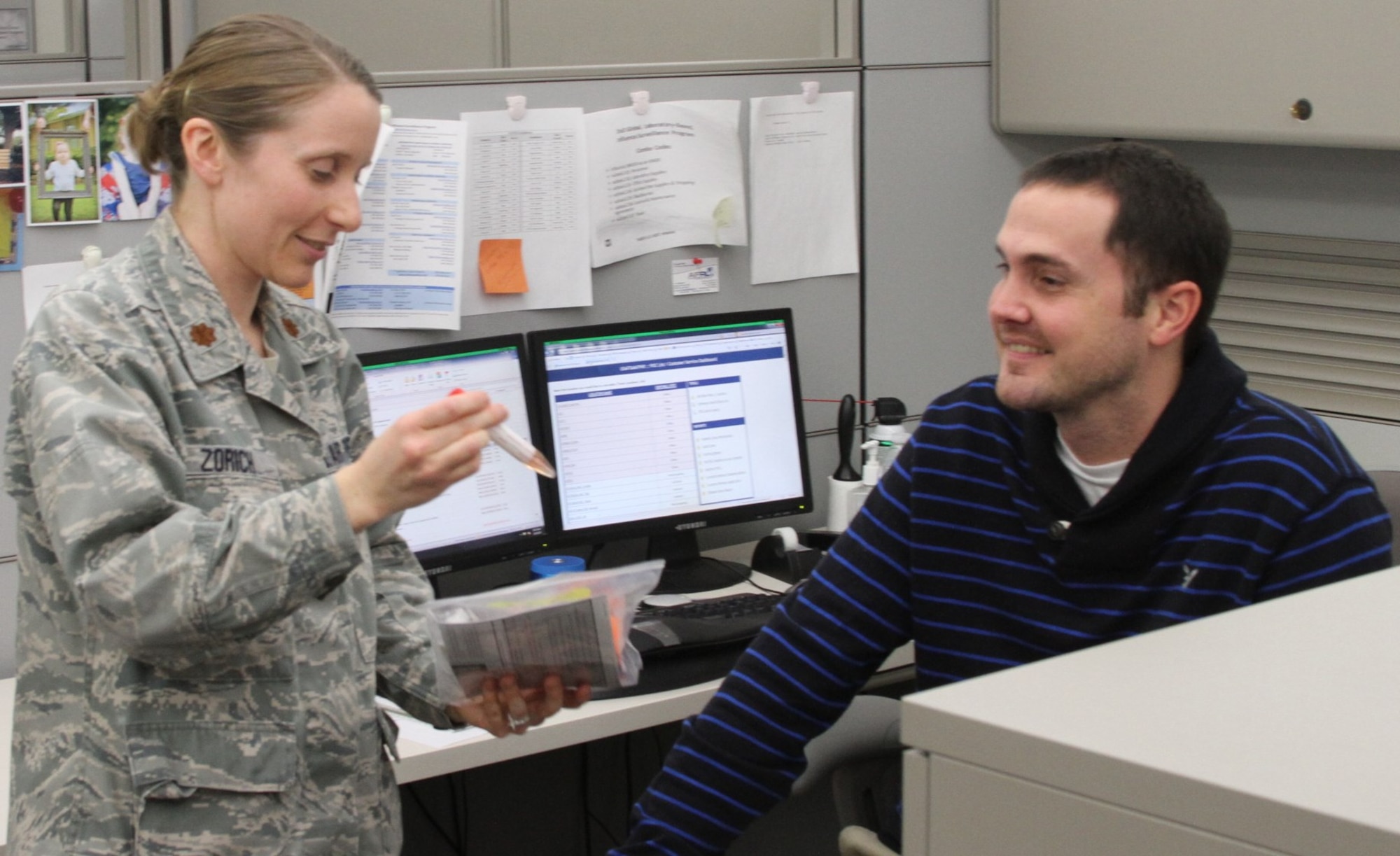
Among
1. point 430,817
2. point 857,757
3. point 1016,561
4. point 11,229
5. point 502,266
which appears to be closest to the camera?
point 1016,561

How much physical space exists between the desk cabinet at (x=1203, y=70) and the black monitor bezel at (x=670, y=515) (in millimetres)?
580

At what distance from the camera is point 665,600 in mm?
2188

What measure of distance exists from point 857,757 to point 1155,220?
2.34 ft

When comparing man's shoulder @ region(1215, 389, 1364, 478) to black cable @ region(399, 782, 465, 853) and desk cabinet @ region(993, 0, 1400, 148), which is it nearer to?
desk cabinet @ region(993, 0, 1400, 148)

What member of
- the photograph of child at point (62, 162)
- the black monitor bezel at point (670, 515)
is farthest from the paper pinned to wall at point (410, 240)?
the photograph of child at point (62, 162)

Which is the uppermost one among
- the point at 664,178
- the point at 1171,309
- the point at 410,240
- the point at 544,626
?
the point at 664,178

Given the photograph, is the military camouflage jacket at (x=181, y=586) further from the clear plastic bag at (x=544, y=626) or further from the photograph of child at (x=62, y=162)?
the photograph of child at (x=62, y=162)

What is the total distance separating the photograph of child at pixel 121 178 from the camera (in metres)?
1.85

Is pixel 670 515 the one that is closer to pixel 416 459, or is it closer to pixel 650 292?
pixel 650 292

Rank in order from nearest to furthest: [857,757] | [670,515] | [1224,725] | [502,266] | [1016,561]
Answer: [1224,725] → [1016,561] → [857,757] → [502,266] → [670,515]

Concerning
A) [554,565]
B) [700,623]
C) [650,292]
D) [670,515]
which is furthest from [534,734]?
[650,292]

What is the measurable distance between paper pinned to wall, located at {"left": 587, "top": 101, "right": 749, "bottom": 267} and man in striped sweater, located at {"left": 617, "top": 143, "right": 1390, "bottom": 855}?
98 cm

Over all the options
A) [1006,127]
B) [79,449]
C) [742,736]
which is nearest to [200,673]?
[79,449]

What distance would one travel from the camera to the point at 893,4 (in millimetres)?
2455
